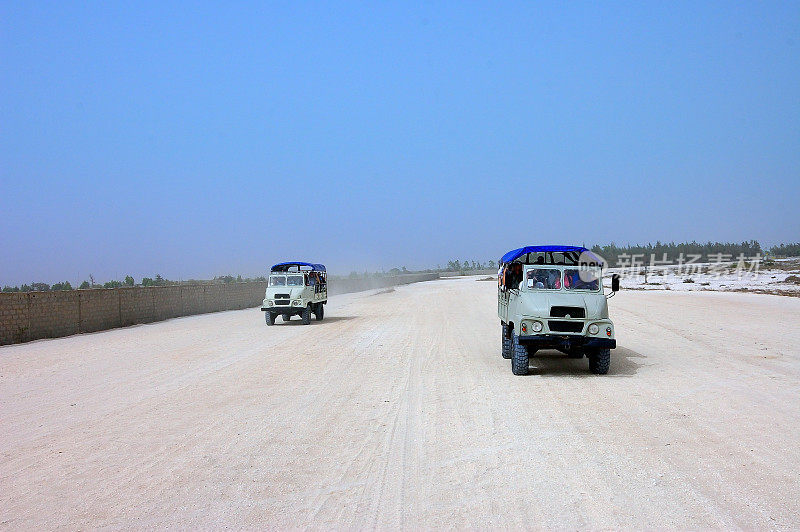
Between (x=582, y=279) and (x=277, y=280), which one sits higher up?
(x=277, y=280)

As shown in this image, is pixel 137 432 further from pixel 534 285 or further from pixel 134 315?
pixel 134 315

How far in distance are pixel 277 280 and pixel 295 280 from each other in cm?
78

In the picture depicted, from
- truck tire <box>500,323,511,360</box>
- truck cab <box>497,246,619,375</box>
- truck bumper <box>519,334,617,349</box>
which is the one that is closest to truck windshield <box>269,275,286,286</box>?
truck tire <box>500,323,511,360</box>

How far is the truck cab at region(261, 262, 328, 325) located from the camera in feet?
85.3

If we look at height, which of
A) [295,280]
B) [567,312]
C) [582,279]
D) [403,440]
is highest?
[295,280]

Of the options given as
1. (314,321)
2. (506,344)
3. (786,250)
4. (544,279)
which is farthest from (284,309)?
(786,250)

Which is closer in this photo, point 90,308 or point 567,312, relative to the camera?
point 567,312

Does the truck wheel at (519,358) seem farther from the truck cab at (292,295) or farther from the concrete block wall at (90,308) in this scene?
the concrete block wall at (90,308)

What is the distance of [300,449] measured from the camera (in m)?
7.73

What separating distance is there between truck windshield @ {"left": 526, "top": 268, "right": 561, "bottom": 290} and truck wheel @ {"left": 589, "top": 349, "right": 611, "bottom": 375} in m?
1.57

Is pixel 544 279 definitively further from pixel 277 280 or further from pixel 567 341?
pixel 277 280

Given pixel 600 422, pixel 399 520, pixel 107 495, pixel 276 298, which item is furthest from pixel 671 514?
pixel 276 298

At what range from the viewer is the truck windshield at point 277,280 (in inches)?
1058

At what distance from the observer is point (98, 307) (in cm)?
2652
